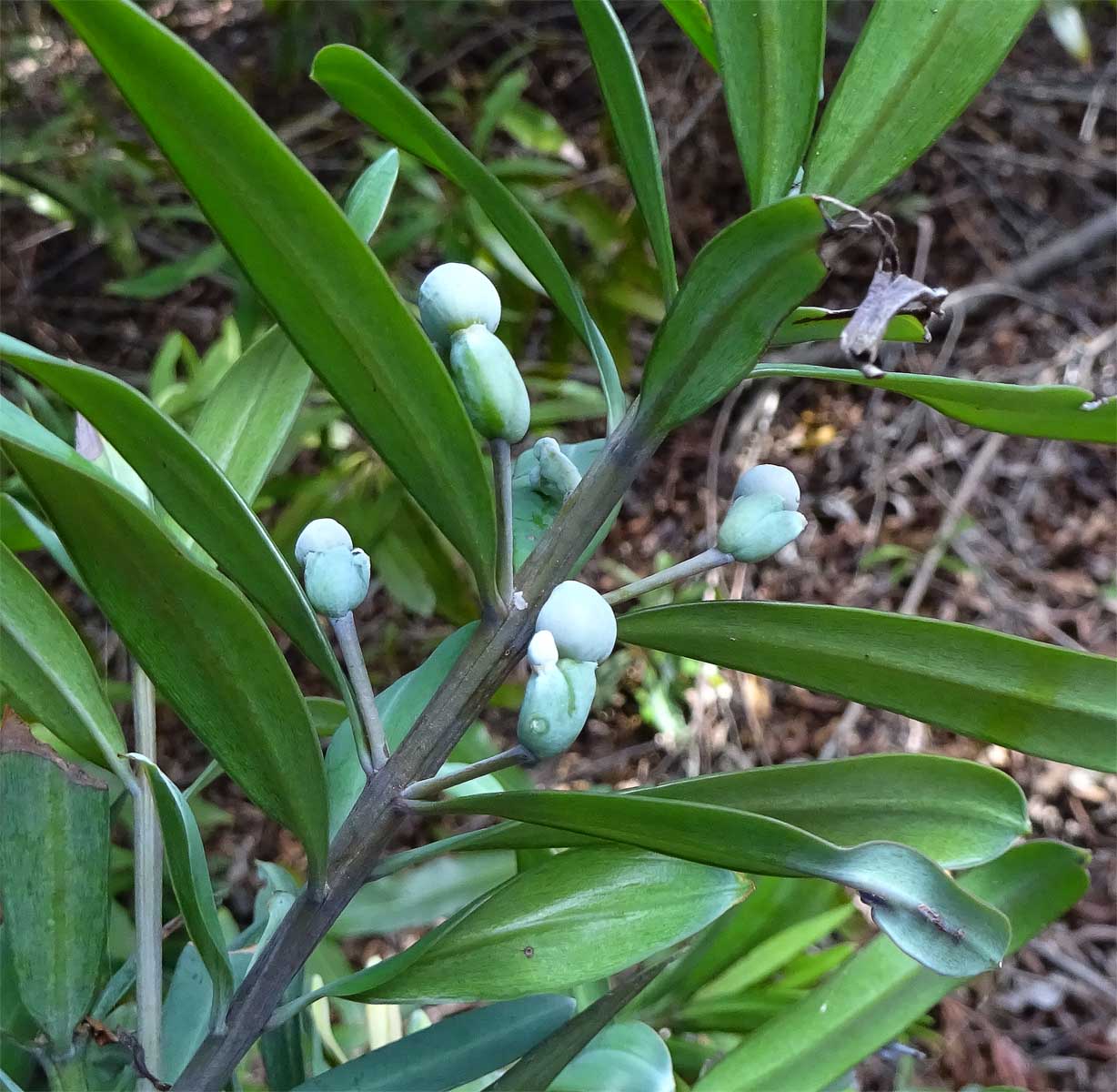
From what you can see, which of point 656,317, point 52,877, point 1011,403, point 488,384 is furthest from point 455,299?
point 656,317

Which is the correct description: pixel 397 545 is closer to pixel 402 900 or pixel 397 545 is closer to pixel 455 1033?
pixel 402 900

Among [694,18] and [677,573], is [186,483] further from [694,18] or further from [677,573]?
[694,18]

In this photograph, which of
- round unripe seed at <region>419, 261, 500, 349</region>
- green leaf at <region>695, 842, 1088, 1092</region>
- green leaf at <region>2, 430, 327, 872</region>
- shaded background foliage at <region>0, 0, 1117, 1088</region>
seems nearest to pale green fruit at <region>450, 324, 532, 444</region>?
round unripe seed at <region>419, 261, 500, 349</region>

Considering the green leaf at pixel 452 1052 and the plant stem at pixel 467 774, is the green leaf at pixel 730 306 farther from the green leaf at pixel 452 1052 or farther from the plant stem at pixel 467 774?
the green leaf at pixel 452 1052

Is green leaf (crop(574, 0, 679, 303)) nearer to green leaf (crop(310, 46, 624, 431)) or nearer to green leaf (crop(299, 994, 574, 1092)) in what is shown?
green leaf (crop(310, 46, 624, 431))

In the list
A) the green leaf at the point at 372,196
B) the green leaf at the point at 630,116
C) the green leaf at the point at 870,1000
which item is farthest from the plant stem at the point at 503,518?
the green leaf at the point at 870,1000

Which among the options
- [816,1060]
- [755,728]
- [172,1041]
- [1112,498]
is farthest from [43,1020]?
[1112,498]
